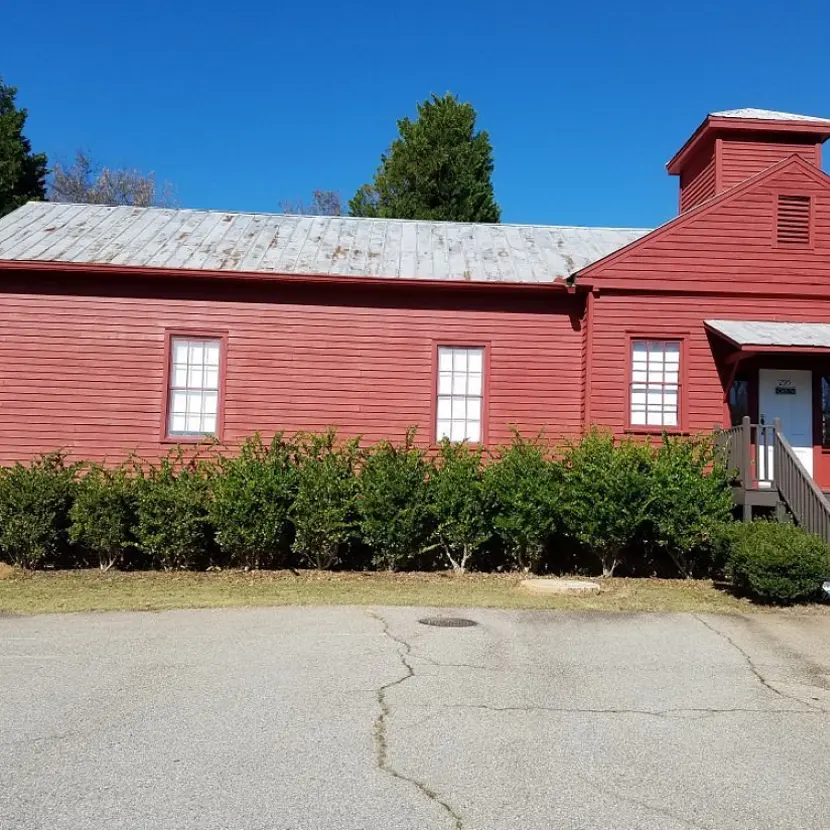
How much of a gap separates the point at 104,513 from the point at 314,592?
3.79m

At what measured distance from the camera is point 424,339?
15531 mm

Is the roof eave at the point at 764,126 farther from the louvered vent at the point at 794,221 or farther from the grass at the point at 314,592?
the grass at the point at 314,592

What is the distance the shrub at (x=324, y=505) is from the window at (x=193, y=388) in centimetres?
231

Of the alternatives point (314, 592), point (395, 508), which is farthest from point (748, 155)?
point (314, 592)

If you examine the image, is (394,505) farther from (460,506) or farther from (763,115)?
(763,115)

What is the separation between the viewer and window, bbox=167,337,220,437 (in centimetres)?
1538

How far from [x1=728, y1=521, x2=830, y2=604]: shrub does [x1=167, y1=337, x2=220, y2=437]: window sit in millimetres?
8655

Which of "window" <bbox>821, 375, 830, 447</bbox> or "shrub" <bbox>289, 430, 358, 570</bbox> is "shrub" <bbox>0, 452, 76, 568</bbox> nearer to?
"shrub" <bbox>289, 430, 358, 570</bbox>

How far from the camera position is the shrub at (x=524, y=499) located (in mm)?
13180

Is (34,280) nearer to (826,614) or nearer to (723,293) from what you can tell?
(723,293)

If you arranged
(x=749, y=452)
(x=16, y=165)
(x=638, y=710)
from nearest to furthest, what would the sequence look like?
(x=638, y=710) < (x=749, y=452) < (x=16, y=165)

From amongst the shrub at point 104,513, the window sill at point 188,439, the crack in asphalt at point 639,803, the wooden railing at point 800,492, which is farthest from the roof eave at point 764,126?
the crack in asphalt at point 639,803

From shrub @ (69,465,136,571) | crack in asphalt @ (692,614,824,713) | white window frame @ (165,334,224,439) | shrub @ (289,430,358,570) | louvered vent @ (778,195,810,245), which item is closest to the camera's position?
crack in asphalt @ (692,614,824,713)

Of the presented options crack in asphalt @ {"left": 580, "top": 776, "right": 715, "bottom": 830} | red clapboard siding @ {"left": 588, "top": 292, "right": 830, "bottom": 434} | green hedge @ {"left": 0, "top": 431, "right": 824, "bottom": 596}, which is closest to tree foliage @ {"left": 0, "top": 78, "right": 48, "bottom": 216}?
green hedge @ {"left": 0, "top": 431, "right": 824, "bottom": 596}
